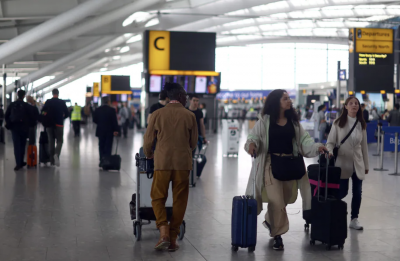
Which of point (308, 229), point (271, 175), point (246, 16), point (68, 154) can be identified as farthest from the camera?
point (246, 16)

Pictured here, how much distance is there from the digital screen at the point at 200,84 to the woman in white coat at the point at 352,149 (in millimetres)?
15592

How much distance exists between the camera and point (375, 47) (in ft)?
76.7

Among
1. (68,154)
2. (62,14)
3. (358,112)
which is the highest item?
(62,14)

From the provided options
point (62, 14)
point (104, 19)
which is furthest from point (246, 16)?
point (62, 14)

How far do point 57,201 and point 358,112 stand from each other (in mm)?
4363

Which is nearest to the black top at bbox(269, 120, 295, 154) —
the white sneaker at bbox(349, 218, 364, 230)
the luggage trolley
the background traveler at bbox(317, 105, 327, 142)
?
the luggage trolley

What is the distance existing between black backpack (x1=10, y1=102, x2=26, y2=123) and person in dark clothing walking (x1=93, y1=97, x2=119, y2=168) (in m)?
1.51

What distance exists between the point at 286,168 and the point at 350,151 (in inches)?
52.4

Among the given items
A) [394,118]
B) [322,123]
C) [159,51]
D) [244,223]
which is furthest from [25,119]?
[394,118]

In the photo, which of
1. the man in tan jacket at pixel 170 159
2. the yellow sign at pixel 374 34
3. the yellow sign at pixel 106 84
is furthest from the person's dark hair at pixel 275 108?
the yellow sign at pixel 106 84

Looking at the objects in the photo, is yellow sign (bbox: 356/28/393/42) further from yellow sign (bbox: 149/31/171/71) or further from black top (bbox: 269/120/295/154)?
black top (bbox: 269/120/295/154)

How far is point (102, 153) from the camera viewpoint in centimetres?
1400

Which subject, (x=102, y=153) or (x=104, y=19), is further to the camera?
(x=104, y=19)

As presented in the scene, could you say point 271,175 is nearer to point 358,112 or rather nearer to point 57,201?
point 358,112
